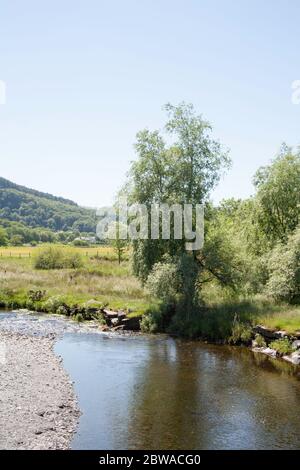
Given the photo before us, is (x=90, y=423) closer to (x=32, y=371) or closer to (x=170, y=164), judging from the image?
(x=32, y=371)

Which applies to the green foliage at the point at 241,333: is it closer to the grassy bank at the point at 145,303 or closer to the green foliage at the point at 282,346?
the grassy bank at the point at 145,303

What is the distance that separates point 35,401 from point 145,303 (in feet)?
64.4

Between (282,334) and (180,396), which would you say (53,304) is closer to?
(282,334)

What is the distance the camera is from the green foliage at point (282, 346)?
27.4 meters

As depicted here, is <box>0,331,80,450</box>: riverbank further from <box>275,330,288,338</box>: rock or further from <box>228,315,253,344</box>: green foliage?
<box>275,330,288,338</box>: rock

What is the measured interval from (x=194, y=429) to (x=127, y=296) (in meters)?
25.2

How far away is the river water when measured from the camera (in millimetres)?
15797

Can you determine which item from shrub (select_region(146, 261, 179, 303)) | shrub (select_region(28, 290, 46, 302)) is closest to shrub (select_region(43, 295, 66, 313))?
shrub (select_region(28, 290, 46, 302))

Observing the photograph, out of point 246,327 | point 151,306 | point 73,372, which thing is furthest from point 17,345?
point 246,327

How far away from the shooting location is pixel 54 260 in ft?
221

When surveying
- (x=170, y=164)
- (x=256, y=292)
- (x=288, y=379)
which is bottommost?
(x=288, y=379)

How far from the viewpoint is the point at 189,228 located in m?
36.7

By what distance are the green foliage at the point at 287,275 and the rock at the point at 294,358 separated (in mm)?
7270

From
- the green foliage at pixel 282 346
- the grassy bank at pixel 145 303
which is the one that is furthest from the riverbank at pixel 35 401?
the green foliage at pixel 282 346
